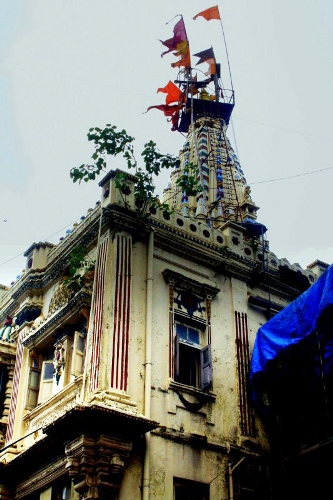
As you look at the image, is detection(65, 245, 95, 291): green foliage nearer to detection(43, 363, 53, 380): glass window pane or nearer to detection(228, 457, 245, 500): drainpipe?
detection(43, 363, 53, 380): glass window pane

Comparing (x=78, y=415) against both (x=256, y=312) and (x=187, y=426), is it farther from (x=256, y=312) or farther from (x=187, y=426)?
(x=256, y=312)

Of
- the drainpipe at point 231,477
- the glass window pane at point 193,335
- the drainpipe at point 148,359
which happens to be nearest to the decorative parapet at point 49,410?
the drainpipe at point 148,359

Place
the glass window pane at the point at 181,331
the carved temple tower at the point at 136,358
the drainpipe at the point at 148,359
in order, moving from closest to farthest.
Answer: the drainpipe at the point at 148,359
the carved temple tower at the point at 136,358
the glass window pane at the point at 181,331

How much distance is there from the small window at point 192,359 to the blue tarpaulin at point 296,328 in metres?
1.08

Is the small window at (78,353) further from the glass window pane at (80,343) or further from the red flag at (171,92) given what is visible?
the red flag at (171,92)

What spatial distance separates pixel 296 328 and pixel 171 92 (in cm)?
1317

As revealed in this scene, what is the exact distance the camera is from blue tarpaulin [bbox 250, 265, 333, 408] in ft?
40.1

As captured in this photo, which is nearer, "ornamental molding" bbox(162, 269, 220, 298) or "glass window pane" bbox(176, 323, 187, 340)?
"glass window pane" bbox(176, 323, 187, 340)

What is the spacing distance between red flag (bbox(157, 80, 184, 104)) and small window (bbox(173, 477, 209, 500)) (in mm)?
15096

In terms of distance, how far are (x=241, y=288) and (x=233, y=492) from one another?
4709 mm

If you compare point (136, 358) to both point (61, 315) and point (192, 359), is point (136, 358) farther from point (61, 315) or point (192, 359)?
point (61, 315)

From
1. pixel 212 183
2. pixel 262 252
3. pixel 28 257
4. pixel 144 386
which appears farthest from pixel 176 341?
pixel 212 183

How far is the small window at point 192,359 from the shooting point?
43.1ft

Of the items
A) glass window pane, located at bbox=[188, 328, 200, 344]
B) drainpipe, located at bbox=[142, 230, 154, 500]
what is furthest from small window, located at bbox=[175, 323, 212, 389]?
drainpipe, located at bbox=[142, 230, 154, 500]
